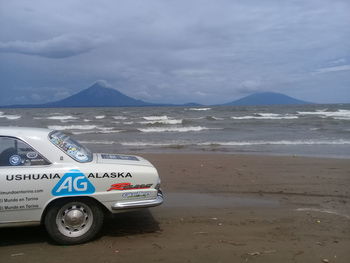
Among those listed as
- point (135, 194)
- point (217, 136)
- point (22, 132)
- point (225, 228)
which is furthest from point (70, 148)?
point (217, 136)

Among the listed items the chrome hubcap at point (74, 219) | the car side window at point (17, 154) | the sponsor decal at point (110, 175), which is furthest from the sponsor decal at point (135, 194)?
the car side window at point (17, 154)

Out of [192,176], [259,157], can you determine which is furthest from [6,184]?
[259,157]

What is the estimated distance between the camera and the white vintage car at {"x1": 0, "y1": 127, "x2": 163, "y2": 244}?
12.9 ft

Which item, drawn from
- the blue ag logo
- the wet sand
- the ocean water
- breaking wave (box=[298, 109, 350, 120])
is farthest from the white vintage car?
breaking wave (box=[298, 109, 350, 120])

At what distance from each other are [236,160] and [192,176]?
9.14 feet

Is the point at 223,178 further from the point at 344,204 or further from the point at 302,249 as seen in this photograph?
the point at 302,249

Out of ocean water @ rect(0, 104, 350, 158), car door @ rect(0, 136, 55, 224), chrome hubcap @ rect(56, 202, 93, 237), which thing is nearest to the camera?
car door @ rect(0, 136, 55, 224)

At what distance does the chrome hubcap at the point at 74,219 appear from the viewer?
13.6 ft

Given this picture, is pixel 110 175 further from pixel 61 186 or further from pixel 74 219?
pixel 74 219

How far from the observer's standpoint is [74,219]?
4.15 meters

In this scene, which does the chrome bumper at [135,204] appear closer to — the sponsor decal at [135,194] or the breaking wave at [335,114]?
the sponsor decal at [135,194]

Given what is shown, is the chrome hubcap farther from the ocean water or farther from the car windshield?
the ocean water

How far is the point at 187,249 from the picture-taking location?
4.07 m

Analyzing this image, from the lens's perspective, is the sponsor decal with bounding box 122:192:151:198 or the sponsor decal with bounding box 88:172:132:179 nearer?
the sponsor decal with bounding box 88:172:132:179
